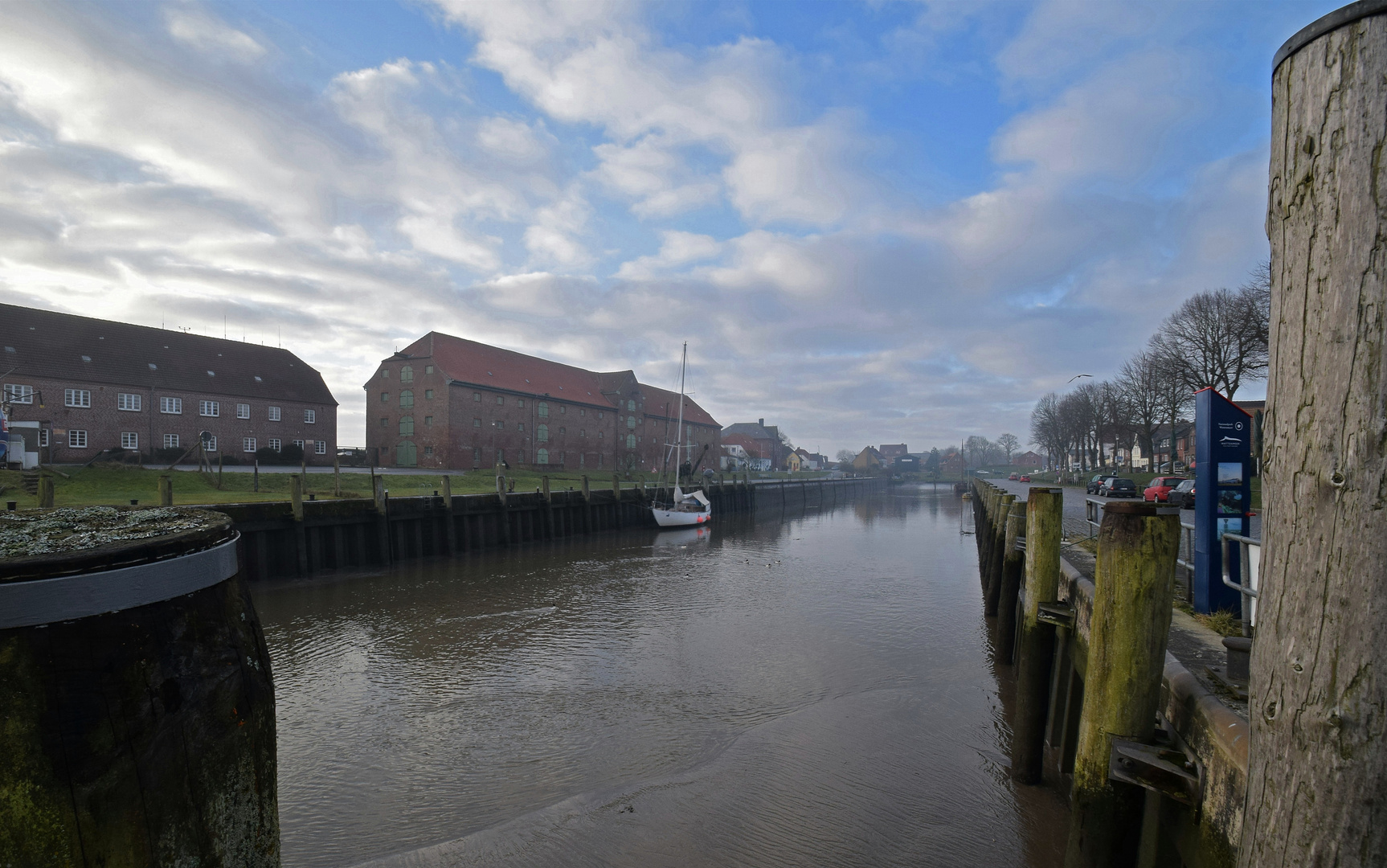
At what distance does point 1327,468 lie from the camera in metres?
1.98

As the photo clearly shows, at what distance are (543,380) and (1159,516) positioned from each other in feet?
204

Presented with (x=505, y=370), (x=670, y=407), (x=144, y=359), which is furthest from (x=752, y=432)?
(x=144, y=359)

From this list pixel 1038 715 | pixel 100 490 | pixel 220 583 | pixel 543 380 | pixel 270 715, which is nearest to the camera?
pixel 220 583

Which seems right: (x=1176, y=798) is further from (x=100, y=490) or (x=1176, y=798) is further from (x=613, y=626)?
(x=100, y=490)

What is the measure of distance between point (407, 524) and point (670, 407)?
5899 cm

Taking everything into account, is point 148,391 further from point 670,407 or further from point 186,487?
point 670,407

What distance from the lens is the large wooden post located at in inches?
74.5

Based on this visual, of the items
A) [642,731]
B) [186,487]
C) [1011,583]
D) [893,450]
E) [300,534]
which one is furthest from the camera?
[893,450]

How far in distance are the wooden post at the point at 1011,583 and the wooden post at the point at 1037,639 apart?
3436mm

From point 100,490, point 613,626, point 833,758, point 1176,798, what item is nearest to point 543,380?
point 100,490

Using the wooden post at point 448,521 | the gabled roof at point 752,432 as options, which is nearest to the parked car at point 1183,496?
the wooden post at point 448,521

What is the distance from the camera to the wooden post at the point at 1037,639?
6262 mm

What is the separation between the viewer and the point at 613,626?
13.2 metres

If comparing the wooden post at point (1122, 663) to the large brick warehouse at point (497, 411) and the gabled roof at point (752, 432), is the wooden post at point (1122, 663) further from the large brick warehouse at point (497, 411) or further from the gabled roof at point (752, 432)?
the gabled roof at point (752, 432)
